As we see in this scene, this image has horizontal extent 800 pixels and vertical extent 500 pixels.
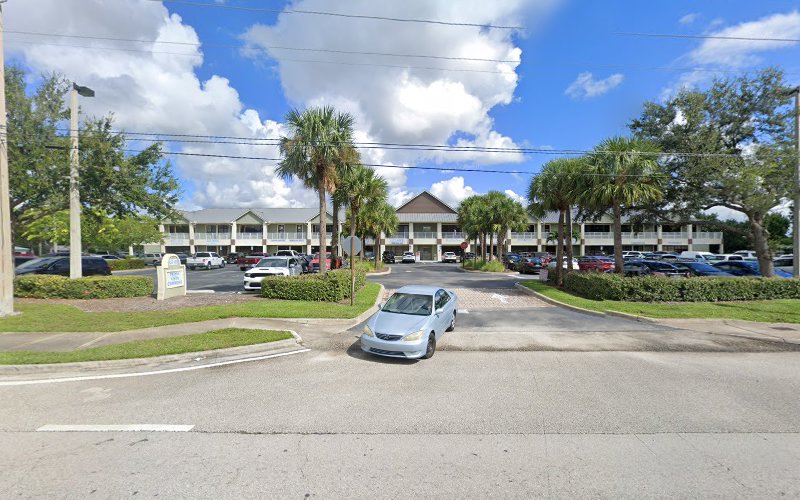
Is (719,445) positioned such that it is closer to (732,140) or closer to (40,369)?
(40,369)

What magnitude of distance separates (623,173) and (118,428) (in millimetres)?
18132

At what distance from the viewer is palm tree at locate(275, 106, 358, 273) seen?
1555 cm

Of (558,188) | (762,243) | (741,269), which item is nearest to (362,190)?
(558,188)

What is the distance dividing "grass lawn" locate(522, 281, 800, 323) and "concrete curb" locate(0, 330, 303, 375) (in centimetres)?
1102

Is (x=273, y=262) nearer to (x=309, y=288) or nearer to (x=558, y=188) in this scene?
(x=309, y=288)

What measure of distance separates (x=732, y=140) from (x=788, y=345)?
44.8 ft

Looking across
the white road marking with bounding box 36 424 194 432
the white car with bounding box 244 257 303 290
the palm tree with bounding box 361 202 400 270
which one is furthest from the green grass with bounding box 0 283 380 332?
the palm tree with bounding box 361 202 400 270

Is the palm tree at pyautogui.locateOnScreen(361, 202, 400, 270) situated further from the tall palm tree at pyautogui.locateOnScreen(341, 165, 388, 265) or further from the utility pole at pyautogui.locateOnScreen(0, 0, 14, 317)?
the utility pole at pyautogui.locateOnScreen(0, 0, 14, 317)

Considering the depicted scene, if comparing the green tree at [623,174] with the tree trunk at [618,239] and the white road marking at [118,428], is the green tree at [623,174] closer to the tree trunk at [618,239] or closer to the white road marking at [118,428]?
the tree trunk at [618,239]

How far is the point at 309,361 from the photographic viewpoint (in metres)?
7.40

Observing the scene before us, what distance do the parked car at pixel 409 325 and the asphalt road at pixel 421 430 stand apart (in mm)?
334

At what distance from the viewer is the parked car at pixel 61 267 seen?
17391 mm

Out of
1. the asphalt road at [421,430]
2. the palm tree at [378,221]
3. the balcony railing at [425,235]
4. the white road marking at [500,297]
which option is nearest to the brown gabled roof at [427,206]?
the balcony railing at [425,235]

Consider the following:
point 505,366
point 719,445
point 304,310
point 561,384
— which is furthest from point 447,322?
point 719,445
